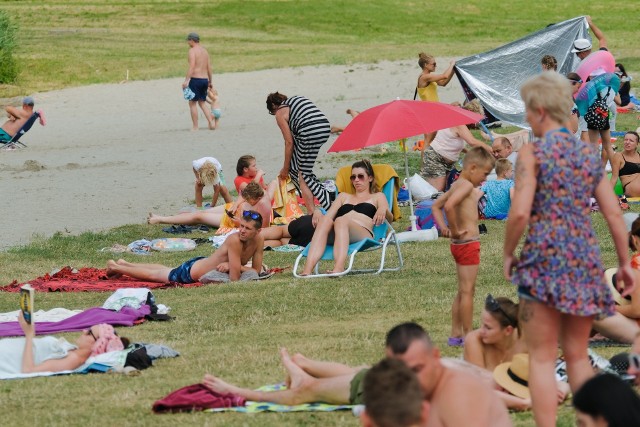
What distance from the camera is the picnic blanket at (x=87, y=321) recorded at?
8.95m

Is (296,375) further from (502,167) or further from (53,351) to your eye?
(502,167)

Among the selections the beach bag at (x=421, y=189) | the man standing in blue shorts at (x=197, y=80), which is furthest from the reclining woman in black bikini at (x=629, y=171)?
the man standing in blue shorts at (x=197, y=80)

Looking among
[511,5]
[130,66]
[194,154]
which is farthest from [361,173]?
[511,5]

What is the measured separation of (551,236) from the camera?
16.7 ft

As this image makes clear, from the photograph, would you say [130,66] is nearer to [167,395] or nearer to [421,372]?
[167,395]

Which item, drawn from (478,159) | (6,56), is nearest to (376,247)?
(478,159)

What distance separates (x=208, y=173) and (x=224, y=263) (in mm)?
3972

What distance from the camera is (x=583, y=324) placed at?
203 inches

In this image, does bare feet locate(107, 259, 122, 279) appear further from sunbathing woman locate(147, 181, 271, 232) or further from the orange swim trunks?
the orange swim trunks

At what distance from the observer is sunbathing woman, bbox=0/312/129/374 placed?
761cm

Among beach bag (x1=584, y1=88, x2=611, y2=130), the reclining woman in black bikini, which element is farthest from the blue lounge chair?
the reclining woman in black bikini

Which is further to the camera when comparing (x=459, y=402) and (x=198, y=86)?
(x=198, y=86)

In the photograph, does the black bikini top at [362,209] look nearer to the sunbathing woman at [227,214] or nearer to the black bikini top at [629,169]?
the sunbathing woman at [227,214]

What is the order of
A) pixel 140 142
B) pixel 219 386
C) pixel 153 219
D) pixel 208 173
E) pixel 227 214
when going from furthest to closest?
pixel 140 142 < pixel 208 173 < pixel 153 219 < pixel 227 214 < pixel 219 386
